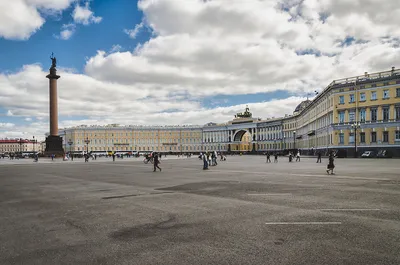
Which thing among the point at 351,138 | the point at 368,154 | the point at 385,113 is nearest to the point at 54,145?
the point at 351,138

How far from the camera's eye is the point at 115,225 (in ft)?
28.1

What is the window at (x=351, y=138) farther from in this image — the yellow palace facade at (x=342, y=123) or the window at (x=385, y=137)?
the window at (x=385, y=137)

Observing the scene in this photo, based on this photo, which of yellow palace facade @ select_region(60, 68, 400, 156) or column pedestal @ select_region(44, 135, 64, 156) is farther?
A: column pedestal @ select_region(44, 135, 64, 156)

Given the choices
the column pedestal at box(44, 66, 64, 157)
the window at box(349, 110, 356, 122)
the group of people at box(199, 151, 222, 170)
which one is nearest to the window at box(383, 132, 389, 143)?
the window at box(349, 110, 356, 122)

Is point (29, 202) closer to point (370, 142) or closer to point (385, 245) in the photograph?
point (385, 245)

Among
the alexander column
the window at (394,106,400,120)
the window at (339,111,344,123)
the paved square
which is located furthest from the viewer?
the alexander column

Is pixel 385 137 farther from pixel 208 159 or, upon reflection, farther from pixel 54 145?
pixel 54 145

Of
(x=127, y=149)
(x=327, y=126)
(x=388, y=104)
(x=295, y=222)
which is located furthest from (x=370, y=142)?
(x=127, y=149)

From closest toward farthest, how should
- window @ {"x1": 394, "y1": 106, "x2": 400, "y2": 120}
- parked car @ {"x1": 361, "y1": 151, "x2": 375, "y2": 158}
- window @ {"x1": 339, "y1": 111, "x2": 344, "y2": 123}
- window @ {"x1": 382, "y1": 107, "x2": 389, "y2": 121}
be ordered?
window @ {"x1": 394, "y1": 106, "x2": 400, "y2": 120} < parked car @ {"x1": 361, "y1": 151, "x2": 375, "y2": 158} < window @ {"x1": 382, "y1": 107, "x2": 389, "y2": 121} < window @ {"x1": 339, "y1": 111, "x2": 344, "y2": 123}

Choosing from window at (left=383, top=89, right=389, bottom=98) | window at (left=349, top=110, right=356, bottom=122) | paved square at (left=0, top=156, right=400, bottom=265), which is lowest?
paved square at (left=0, top=156, right=400, bottom=265)

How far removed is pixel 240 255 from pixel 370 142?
6270 centimetres

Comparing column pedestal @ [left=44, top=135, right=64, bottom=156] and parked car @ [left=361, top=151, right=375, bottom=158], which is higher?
column pedestal @ [left=44, top=135, right=64, bottom=156]

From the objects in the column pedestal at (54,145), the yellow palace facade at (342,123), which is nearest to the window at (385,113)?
the yellow palace facade at (342,123)

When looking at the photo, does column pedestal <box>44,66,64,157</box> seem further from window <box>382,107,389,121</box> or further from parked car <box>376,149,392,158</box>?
window <box>382,107,389,121</box>
